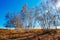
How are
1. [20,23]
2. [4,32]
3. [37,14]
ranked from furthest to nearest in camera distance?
1. [20,23]
2. [37,14]
3. [4,32]

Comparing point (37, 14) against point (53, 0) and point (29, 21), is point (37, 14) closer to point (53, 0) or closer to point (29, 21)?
point (29, 21)

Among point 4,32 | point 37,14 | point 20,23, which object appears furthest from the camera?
point 20,23

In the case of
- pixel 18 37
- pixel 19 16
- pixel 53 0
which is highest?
pixel 53 0

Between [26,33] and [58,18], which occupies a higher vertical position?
[58,18]

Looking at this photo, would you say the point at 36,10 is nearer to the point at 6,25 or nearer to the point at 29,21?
the point at 29,21

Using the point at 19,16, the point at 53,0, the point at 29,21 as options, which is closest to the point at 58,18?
the point at 53,0

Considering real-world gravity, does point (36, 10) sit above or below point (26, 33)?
above

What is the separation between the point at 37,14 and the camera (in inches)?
634

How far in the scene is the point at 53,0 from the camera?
14.6 m

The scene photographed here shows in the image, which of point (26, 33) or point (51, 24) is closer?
point (26, 33)

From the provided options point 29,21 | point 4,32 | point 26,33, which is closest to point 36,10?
point 29,21

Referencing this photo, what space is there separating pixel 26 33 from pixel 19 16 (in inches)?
104

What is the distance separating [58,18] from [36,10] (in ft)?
9.06

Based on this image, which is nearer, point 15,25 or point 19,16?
point 19,16
